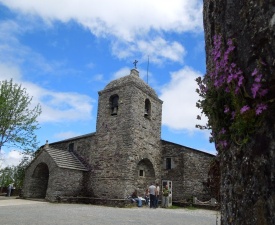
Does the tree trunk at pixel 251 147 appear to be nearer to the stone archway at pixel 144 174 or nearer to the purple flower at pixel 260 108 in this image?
the purple flower at pixel 260 108

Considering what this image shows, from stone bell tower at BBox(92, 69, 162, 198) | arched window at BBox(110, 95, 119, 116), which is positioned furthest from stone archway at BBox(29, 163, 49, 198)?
arched window at BBox(110, 95, 119, 116)

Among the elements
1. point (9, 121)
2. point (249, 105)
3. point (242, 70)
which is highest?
point (9, 121)

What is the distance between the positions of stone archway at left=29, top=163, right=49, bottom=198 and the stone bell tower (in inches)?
176

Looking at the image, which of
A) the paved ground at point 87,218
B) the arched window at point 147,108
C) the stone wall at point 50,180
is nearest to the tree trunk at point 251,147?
the paved ground at point 87,218

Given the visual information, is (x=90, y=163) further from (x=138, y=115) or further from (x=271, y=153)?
(x=271, y=153)

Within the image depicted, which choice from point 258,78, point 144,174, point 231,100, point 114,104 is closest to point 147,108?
point 114,104

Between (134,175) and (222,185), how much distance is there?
18175mm

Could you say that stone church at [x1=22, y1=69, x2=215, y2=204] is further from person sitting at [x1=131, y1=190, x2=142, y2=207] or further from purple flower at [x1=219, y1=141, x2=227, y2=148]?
purple flower at [x1=219, y1=141, x2=227, y2=148]

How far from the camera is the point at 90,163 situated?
70.8ft

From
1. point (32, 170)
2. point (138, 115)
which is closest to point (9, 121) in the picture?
point (32, 170)

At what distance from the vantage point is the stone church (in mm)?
19469

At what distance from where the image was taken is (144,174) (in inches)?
842

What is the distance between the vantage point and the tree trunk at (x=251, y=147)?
1623mm

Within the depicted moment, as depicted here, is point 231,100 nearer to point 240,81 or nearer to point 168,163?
point 240,81
